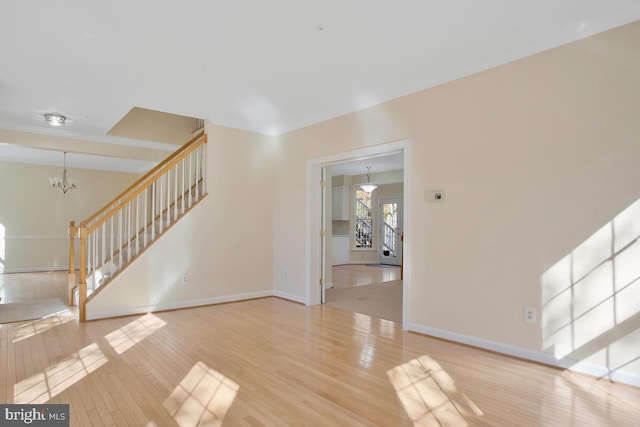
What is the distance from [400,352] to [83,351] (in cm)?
288

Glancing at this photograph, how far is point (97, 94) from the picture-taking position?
4.28m

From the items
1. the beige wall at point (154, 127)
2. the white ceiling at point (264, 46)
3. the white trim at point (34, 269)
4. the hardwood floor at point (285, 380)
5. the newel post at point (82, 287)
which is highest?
the beige wall at point (154, 127)

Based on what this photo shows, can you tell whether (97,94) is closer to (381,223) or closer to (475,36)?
(475,36)

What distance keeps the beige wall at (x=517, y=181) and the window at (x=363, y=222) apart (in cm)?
701

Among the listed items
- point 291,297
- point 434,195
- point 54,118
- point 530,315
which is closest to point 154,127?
point 54,118

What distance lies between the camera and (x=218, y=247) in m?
5.22

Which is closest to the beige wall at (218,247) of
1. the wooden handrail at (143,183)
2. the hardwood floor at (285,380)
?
the wooden handrail at (143,183)

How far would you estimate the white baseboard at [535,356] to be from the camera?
2.55 m

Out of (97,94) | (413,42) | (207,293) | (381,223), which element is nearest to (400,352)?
(413,42)

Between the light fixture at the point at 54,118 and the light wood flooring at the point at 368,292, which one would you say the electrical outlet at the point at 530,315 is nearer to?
the light wood flooring at the point at 368,292

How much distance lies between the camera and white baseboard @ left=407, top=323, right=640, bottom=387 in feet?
8.36

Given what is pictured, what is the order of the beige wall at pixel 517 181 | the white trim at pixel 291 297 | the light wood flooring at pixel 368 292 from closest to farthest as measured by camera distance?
1. the beige wall at pixel 517 181
2. the light wood flooring at pixel 368 292
3. the white trim at pixel 291 297

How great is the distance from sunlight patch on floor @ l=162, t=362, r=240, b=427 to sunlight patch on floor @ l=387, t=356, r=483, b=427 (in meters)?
1.16

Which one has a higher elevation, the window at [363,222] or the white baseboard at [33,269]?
the window at [363,222]
